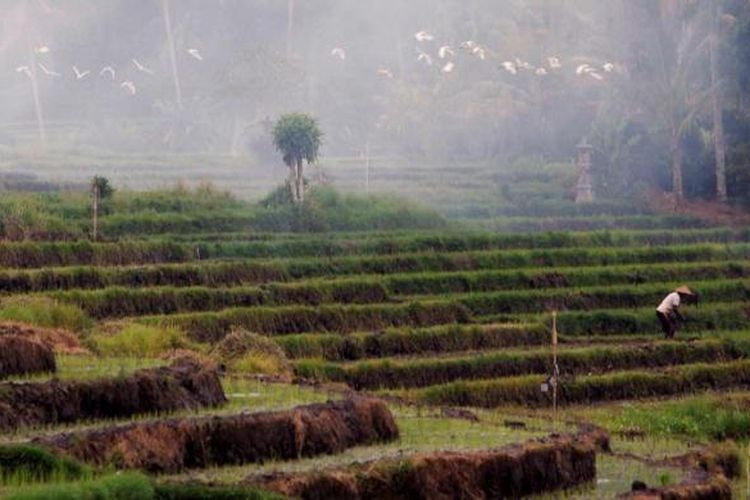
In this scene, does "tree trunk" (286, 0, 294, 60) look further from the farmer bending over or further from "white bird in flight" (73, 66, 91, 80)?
the farmer bending over

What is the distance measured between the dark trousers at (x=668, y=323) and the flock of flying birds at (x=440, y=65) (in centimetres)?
2368

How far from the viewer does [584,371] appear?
1086 inches

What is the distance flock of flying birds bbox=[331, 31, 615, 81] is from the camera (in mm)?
54875

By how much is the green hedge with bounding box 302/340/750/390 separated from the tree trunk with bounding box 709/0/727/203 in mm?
15375

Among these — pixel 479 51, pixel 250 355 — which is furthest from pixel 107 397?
pixel 479 51

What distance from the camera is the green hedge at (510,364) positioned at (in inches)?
1002

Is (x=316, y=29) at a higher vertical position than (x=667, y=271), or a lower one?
higher

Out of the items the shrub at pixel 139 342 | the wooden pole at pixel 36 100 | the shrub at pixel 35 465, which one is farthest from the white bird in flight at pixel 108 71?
the shrub at pixel 35 465

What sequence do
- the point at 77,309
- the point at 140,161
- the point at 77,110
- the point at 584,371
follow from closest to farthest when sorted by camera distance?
1. the point at 77,309
2. the point at 584,371
3. the point at 140,161
4. the point at 77,110

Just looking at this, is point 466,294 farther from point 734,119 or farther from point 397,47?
point 397,47

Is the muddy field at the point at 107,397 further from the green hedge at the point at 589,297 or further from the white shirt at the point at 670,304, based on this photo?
the white shirt at the point at 670,304

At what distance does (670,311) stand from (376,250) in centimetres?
542

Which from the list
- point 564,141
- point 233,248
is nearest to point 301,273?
point 233,248

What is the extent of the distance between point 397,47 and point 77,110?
1080 centimetres
